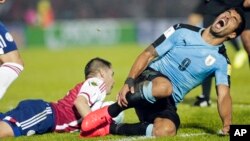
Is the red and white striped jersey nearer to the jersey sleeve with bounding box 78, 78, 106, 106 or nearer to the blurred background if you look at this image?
the jersey sleeve with bounding box 78, 78, 106, 106

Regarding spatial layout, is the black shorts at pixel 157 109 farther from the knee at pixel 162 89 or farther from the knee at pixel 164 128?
the knee at pixel 162 89

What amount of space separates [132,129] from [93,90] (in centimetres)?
57

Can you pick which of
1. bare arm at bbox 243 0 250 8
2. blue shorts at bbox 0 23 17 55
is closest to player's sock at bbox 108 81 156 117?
blue shorts at bbox 0 23 17 55

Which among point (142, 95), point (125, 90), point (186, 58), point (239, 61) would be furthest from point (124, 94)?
point (239, 61)

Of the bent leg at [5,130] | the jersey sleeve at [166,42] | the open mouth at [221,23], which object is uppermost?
the open mouth at [221,23]

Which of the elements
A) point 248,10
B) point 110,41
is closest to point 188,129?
point 248,10

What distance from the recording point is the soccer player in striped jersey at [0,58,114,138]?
643 centimetres

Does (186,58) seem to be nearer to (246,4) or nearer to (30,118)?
(30,118)

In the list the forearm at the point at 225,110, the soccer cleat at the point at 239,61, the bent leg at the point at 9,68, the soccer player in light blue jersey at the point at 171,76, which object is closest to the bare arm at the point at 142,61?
the soccer player in light blue jersey at the point at 171,76

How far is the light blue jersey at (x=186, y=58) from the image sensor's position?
6.36 meters

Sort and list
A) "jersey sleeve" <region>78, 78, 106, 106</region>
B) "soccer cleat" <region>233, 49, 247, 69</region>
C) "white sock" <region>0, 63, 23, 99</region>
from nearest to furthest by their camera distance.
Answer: "white sock" <region>0, 63, 23, 99</region> < "jersey sleeve" <region>78, 78, 106, 106</region> < "soccer cleat" <region>233, 49, 247, 69</region>

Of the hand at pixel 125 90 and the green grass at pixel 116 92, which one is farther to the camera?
the green grass at pixel 116 92

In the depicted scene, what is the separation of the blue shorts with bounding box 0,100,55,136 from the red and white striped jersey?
0.27 ft

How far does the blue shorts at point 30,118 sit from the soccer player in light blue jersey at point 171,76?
0.51m
